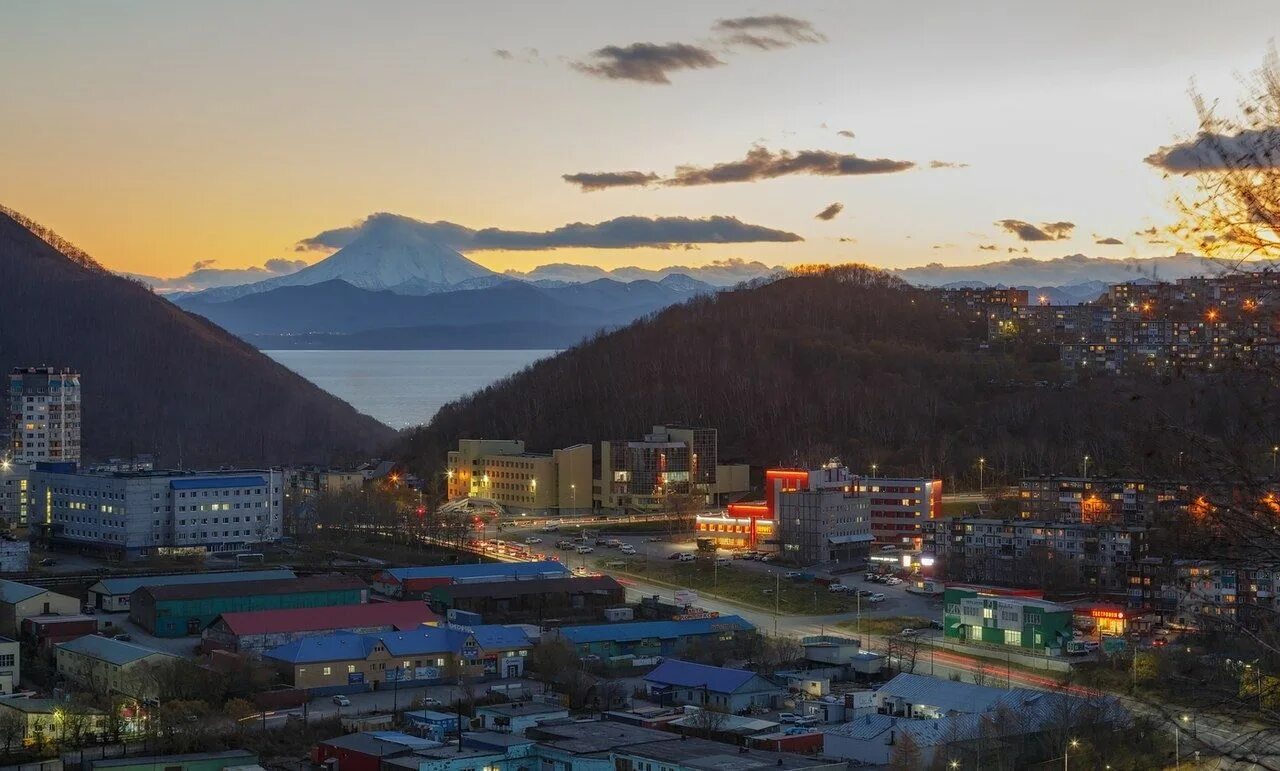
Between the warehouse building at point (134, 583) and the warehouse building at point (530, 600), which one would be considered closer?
the warehouse building at point (134, 583)

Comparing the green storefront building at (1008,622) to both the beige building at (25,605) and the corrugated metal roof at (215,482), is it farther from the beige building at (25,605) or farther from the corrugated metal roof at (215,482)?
the corrugated metal roof at (215,482)

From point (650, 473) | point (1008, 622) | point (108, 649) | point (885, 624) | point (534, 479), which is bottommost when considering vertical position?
point (885, 624)

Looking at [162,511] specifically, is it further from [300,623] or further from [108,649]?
[108,649]

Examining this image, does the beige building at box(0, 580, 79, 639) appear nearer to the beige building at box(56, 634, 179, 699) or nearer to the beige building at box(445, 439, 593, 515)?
the beige building at box(56, 634, 179, 699)

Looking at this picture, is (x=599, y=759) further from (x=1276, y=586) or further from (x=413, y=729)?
(x=1276, y=586)

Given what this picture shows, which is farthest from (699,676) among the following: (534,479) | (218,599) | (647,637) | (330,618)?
(534,479)

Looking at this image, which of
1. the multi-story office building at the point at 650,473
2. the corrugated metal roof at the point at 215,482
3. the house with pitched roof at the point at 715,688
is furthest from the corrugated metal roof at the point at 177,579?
the multi-story office building at the point at 650,473

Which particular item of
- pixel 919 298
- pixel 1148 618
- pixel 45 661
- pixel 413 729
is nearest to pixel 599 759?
pixel 413 729
